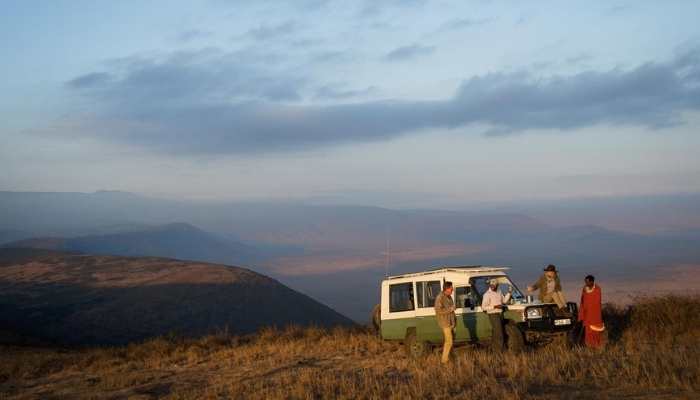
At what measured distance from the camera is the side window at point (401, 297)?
1658cm

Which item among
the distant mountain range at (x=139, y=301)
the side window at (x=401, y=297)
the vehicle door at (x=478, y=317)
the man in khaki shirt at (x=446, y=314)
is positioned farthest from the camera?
the distant mountain range at (x=139, y=301)

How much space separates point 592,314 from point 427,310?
360 centimetres

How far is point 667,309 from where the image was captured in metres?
18.4

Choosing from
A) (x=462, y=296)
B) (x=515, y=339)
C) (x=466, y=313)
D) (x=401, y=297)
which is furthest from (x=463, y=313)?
(x=401, y=297)

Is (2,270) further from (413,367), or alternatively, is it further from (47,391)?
(413,367)

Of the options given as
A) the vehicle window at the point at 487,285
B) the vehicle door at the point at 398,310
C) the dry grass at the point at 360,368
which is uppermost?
the vehicle window at the point at 487,285

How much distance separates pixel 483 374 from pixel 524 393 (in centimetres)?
191

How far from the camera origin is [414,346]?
16125mm

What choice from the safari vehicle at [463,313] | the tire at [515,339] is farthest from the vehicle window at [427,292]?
the tire at [515,339]

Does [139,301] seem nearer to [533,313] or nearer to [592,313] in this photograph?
[533,313]

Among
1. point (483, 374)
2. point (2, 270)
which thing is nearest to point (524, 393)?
point (483, 374)

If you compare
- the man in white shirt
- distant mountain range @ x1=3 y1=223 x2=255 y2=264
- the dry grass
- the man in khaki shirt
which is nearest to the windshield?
the man in white shirt

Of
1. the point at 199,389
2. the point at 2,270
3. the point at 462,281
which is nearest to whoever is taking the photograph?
the point at 199,389

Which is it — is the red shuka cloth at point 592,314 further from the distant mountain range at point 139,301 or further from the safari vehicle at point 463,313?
the distant mountain range at point 139,301
